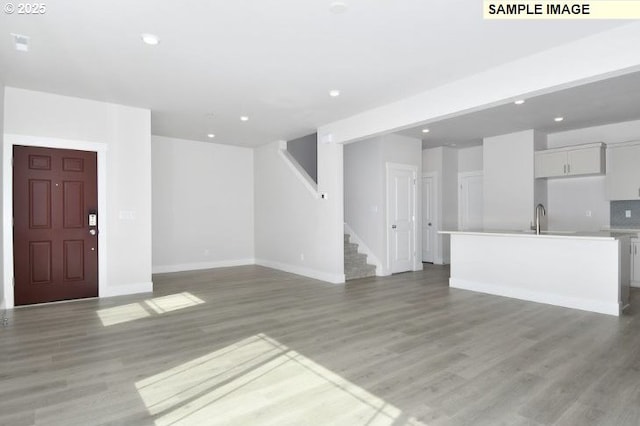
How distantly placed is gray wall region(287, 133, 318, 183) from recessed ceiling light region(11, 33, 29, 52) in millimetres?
6145

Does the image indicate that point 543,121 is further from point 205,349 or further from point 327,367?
point 205,349

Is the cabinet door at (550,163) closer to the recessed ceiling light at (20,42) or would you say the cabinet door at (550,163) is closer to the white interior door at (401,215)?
the white interior door at (401,215)

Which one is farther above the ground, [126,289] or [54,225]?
[54,225]

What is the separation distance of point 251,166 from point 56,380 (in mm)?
6779

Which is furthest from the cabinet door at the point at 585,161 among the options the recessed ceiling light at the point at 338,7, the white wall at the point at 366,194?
the recessed ceiling light at the point at 338,7

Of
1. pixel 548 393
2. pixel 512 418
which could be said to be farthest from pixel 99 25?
pixel 548 393

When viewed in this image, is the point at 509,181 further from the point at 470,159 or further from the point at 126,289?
the point at 126,289

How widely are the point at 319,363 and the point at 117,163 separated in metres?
4.44

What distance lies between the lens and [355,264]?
7.23m

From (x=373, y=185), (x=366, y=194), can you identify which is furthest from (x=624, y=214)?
(x=366, y=194)

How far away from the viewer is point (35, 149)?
196 inches

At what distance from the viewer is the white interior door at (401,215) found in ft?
23.8

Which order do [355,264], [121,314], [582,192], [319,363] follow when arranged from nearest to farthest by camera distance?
[319,363] → [121,314] → [582,192] → [355,264]

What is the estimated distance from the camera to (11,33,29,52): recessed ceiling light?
132 inches
